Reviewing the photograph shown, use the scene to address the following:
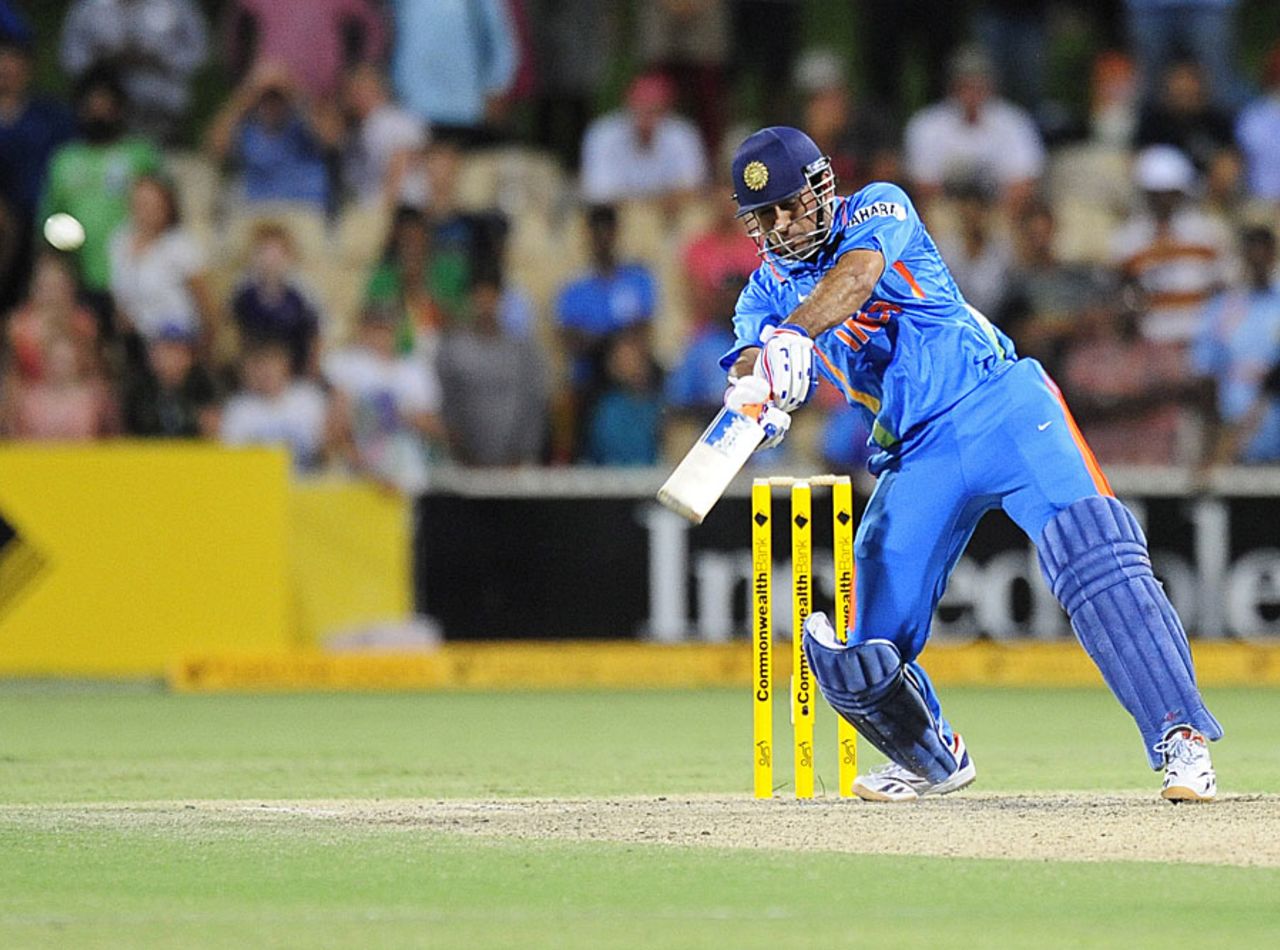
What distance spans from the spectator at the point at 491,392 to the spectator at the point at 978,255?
2213mm

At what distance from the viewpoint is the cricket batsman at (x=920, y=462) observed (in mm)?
5984

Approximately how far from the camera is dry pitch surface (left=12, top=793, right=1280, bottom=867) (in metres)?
5.37

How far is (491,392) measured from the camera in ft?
40.1

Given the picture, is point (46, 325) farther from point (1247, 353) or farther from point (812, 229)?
point (812, 229)

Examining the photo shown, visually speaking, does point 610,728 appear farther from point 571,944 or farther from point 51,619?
point 571,944

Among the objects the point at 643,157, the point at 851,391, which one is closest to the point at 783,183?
the point at 851,391

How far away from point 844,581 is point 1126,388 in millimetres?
5835

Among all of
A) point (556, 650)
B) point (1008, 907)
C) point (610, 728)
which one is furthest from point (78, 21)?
point (1008, 907)

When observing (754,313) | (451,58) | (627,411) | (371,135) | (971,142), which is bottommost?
(627,411)

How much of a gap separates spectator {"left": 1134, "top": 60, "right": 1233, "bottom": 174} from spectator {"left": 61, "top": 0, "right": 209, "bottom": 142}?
17.9ft

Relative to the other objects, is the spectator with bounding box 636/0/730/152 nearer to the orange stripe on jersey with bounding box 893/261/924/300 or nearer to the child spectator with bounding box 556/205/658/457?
the child spectator with bounding box 556/205/658/457

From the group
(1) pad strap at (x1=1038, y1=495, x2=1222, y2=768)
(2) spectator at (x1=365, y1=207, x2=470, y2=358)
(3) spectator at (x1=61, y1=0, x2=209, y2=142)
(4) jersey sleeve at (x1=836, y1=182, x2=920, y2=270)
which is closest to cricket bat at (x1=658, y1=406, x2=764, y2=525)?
(4) jersey sleeve at (x1=836, y1=182, x2=920, y2=270)

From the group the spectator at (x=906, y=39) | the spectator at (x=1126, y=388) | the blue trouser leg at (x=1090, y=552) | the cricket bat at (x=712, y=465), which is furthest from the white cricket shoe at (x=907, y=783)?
the spectator at (x=906, y=39)

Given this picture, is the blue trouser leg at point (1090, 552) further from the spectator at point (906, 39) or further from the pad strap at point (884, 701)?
the spectator at point (906, 39)
